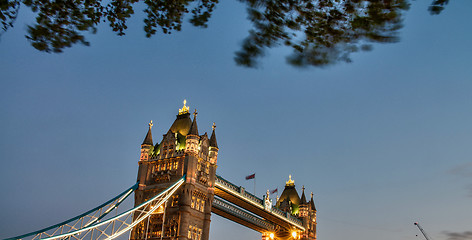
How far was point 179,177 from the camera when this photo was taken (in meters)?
62.6

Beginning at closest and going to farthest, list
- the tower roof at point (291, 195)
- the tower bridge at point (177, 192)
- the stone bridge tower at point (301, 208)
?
the tower bridge at point (177, 192)
the stone bridge tower at point (301, 208)
the tower roof at point (291, 195)

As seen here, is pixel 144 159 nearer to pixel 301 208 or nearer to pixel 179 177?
pixel 179 177

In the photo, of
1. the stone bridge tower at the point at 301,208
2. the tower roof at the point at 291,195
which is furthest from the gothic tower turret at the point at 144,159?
the tower roof at the point at 291,195

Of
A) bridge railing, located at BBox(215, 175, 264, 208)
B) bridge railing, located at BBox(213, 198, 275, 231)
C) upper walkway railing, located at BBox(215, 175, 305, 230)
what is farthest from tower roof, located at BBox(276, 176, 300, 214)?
bridge railing, located at BBox(215, 175, 264, 208)

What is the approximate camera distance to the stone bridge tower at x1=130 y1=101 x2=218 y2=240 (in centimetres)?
6056

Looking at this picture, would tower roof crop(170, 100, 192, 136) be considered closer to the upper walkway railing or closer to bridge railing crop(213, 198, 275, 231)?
the upper walkway railing

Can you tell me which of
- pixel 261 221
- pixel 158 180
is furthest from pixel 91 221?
pixel 261 221

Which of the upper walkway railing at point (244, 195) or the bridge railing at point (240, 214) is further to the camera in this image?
the bridge railing at point (240, 214)

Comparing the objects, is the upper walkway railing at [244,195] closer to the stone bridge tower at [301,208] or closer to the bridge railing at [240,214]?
the bridge railing at [240,214]

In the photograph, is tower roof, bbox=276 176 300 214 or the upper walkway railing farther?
tower roof, bbox=276 176 300 214

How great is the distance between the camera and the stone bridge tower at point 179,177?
60562 mm

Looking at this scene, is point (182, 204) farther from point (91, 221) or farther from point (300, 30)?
point (300, 30)

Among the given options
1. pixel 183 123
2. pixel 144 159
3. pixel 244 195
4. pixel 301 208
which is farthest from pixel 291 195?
pixel 144 159

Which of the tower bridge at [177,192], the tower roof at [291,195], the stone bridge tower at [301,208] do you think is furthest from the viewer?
the tower roof at [291,195]
